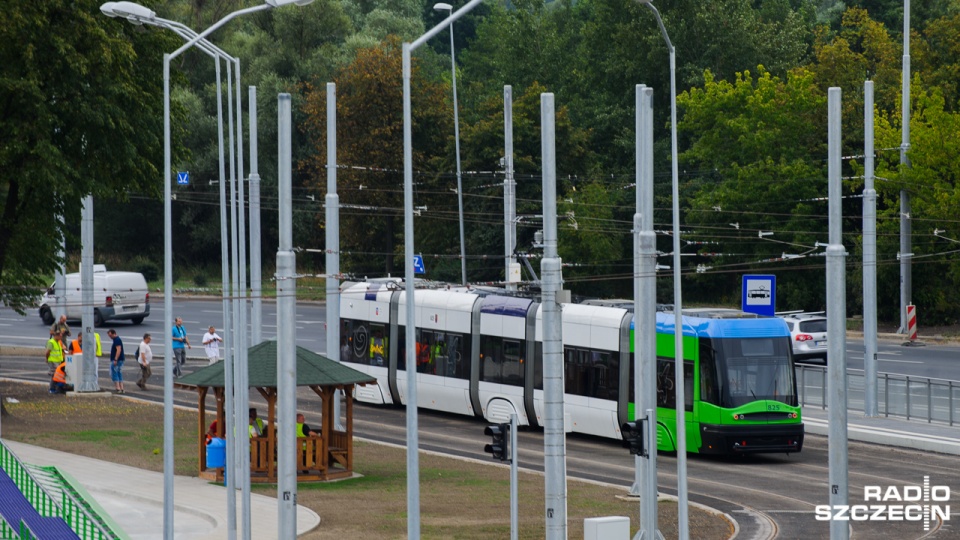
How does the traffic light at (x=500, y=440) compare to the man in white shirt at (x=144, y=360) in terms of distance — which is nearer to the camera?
the traffic light at (x=500, y=440)

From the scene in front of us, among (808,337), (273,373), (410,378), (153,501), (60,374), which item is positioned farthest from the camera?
(808,337)

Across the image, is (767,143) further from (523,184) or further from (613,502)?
(613,502)

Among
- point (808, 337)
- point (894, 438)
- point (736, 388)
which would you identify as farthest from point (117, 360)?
point (808, 337)

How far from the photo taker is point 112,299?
55.8 m

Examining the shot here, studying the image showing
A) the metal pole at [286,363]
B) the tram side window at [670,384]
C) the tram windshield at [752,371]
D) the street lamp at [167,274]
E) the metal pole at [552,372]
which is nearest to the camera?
the metal pole at [552,372]

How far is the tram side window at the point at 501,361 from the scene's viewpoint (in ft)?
105

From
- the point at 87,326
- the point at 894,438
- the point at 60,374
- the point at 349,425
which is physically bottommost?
the point at 894,438

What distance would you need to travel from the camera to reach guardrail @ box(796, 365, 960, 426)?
1248 inches

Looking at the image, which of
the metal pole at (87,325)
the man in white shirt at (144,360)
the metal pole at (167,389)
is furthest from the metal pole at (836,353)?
the man in white shirt at (144,360)

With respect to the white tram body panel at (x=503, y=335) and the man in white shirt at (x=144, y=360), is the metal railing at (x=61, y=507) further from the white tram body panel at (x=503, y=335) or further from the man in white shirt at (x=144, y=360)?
the man in white shirt at (x=144, y=360)

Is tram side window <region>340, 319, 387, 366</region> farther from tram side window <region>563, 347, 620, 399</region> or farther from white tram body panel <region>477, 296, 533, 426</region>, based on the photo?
tram side window <region>563, 347, 620, 399</region>

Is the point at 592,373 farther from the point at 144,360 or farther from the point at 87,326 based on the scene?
the point at 87,326

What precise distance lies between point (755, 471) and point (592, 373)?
4457 mm

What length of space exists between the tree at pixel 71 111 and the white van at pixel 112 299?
74.2 ft
